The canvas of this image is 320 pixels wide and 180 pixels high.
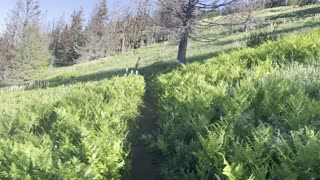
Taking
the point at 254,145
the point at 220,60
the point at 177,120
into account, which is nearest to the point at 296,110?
the point at 254,145

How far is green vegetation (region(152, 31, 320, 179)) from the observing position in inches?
120

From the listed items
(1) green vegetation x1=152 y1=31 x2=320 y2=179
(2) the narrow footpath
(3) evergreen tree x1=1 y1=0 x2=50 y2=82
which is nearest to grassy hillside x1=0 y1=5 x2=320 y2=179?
(1) green vegetation x1=152 y1=31 x2=320 y2=179

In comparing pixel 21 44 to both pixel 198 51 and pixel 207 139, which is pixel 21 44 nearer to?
pixel 198 51

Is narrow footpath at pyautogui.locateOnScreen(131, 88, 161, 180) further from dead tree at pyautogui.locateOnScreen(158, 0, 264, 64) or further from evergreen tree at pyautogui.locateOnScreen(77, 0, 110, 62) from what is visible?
evergreen tree at pyautogui.locateOnScreen(77, 0, 110, 62)

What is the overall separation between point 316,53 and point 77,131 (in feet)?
21.7

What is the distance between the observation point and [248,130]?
13.3 feet

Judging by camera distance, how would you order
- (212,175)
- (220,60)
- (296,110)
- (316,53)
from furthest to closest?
(220,60)
(316,53)
(296,110)
(212,175)

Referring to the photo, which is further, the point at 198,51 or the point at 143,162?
the point at 198,51

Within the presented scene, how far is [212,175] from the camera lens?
366cm

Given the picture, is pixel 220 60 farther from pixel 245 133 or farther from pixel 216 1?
pixel 216 1

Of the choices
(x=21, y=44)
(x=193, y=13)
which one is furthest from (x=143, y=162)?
(x=21, y=44)

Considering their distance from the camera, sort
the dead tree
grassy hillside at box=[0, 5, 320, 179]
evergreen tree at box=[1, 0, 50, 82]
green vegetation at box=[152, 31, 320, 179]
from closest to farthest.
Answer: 1. green vegetation at box=[152, 31, 320, 179]
2. grassy hillside at box=[0, 5, 320, 179]
3. the dead tree
4. evergreen tree at box=[1, 0, 50, 82]

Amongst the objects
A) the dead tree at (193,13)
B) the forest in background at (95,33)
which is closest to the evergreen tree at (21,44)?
the forest in background at (95,33)

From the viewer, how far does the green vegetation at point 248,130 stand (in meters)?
3.04
